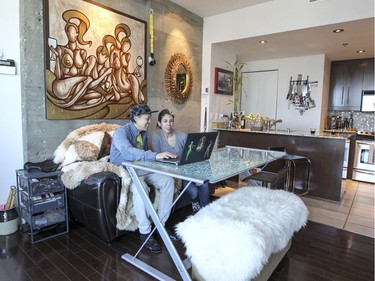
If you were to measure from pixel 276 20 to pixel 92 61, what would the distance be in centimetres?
258

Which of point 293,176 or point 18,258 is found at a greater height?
point 293,176

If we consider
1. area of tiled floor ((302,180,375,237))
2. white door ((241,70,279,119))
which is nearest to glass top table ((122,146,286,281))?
area of tiled floor ((302,180,375,237))

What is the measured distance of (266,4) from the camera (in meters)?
3.81

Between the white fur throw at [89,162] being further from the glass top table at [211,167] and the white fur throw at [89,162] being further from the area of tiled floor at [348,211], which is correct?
the area of tiled floor at [348,211]

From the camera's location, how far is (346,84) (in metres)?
5.48

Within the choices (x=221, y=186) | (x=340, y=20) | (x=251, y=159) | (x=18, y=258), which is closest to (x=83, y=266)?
(x=18, y=258)

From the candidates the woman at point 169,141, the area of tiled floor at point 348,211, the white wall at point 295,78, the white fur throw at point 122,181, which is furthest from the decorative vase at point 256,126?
the white fur throw at point 122,181

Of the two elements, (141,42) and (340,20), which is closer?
(340,20)

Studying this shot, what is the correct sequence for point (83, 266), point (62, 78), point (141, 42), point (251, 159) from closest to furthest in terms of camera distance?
point (83, 266) < point (251, 159) < point (62, 78) < point (141, 42)

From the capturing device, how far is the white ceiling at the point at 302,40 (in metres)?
3.61

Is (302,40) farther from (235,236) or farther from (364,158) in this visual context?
(235,236)

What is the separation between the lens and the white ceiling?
3.61 meters

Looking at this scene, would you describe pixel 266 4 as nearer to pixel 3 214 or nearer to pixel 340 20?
pixel 340 20

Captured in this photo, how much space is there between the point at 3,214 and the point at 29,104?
3.48ft
